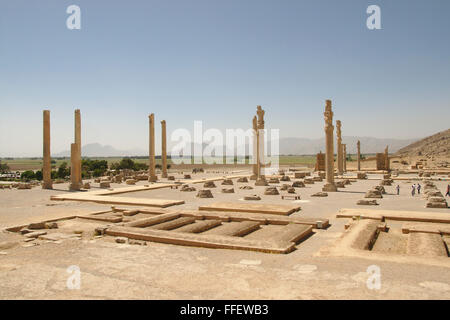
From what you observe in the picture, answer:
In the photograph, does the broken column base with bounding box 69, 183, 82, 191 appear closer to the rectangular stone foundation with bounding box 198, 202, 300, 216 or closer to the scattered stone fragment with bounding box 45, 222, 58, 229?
the rectangular stone foundation with bounding box 198, 202, 300, 216

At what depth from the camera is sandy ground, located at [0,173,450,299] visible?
5789 mm

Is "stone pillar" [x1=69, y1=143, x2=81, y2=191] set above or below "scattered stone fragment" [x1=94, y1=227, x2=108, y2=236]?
above

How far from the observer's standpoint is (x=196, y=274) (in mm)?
6910

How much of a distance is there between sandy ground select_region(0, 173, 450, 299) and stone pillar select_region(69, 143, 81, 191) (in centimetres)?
1817

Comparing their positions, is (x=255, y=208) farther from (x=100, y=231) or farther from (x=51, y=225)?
(x=51, y=225)

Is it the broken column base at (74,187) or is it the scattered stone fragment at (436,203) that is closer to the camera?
the scattered stone fragment at (436,203)

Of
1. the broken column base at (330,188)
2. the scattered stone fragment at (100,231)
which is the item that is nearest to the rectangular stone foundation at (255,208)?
the scattered stone fragment at (100,231)

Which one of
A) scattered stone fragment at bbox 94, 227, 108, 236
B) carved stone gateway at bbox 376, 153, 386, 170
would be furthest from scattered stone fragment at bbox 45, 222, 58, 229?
carved stone gateway at bbox 376, 153, 386, 170

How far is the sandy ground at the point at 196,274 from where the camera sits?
579 cm

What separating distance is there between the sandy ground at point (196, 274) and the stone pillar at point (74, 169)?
18170mm

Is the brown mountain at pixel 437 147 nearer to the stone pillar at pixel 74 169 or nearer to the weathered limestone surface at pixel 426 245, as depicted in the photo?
the stone pillar at pixel 74 169

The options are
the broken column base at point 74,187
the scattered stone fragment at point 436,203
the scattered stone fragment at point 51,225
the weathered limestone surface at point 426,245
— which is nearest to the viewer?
the weathered limestone surface at point 426,245
